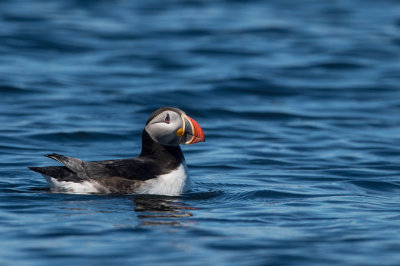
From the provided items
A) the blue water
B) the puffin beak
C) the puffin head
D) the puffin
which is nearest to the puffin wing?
the puffin

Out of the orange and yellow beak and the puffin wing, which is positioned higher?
the orange and yellow beak

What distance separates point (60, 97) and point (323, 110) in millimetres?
5202

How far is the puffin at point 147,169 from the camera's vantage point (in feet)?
28.8

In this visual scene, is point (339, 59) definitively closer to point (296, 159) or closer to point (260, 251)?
point (296, 159)

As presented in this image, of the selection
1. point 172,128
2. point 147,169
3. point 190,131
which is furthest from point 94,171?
point 190,131

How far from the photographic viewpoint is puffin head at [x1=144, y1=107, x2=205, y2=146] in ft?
29.8

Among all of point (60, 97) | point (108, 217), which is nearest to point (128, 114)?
point (60, 97)

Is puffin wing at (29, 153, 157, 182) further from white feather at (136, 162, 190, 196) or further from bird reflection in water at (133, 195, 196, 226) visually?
bird reflection in water at (133, 195, 196, 226)

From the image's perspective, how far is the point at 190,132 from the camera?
916 centimetres

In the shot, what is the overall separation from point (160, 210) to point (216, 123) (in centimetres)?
668

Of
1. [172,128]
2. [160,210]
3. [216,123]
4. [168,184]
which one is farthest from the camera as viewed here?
[216,123]

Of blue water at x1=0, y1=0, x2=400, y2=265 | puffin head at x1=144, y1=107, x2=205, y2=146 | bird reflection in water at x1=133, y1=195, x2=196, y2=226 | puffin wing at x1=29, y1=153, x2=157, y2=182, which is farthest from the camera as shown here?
puffin head at x1=144, y1=107, x2=205, y2=146

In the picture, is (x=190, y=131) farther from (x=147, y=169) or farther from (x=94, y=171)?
(x=94, y=171)

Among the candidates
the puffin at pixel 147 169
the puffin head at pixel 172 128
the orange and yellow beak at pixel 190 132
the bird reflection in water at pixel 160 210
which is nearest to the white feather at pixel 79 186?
the puffin at pixel 147 169
